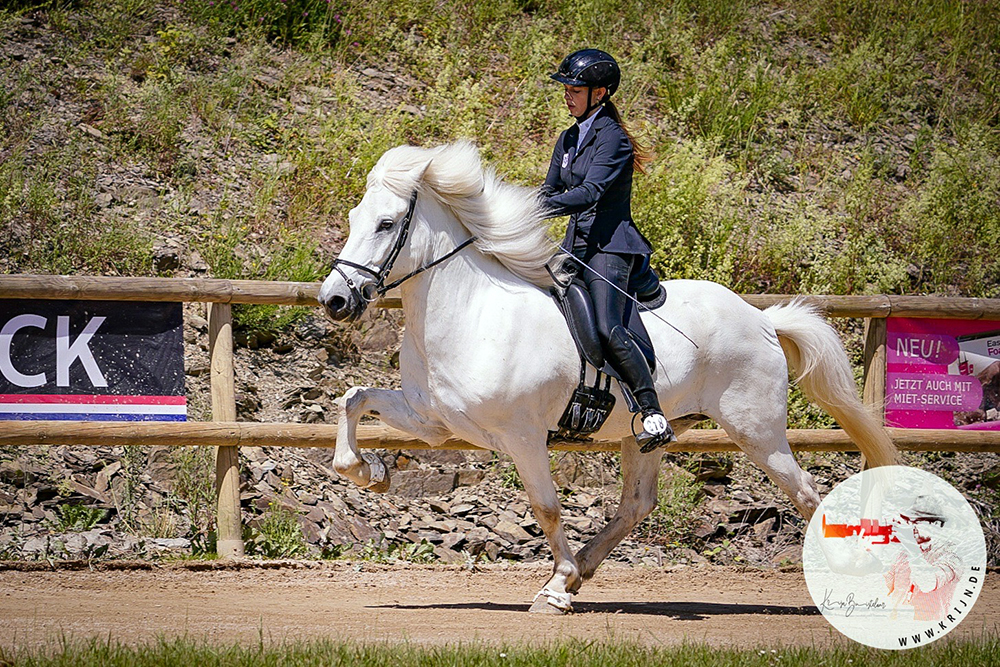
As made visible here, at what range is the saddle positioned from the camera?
548 centimetres

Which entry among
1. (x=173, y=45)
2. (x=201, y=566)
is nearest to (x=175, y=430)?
(x=201, y=566)

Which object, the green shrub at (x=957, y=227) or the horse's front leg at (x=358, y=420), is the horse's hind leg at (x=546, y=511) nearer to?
the horse's front leg at (x=358, y=420)

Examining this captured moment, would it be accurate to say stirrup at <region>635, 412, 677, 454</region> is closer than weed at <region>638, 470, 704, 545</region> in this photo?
Yes

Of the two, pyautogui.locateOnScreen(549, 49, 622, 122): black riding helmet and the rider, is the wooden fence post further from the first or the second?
pyautogui.locateOnScreen(549, 49, 622, 122): black riding helmet

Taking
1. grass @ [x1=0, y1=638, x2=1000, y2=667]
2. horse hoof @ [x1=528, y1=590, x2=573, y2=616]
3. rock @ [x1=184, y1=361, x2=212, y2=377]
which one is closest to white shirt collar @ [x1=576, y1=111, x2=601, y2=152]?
horse hoof @ [x1=528, y1=590, x2=573, y2=616]

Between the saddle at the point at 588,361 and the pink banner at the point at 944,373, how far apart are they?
2.73 m

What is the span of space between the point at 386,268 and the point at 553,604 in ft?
6.50

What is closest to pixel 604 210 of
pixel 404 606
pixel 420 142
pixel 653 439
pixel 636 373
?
pixel 636 373

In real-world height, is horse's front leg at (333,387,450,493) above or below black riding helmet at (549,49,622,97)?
below

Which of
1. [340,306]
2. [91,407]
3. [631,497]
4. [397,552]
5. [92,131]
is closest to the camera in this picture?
[340,306]

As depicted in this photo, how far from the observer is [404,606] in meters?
5.70

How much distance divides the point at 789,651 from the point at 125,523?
4708mm

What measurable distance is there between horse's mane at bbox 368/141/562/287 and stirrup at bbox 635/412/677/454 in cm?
99

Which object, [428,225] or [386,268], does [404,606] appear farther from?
[428,225]
